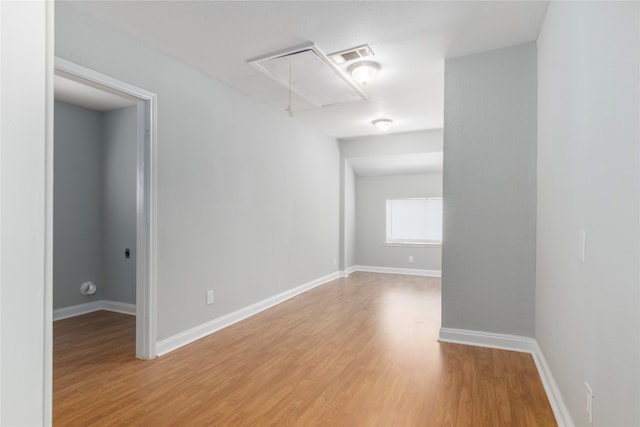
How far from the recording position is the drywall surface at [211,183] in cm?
271

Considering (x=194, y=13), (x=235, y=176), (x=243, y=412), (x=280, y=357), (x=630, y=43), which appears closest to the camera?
(x=630, y=43)

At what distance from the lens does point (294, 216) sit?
197 inches

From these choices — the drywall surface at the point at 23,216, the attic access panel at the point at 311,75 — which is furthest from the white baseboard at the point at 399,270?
the drywall surface at the point at 23,216

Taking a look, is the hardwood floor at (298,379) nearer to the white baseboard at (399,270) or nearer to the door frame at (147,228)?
the door frame at (147,228)

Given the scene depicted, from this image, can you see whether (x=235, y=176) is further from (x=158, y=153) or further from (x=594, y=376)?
(x=594, y=376)

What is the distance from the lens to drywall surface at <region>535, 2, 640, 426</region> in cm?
111

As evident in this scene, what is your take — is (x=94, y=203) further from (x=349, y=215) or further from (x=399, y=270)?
(x=399, y=270)

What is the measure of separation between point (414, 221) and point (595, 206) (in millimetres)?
5584

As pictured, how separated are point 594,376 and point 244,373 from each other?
6.92ft

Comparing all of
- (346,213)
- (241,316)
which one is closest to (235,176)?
(241,316)

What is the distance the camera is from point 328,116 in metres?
4.94

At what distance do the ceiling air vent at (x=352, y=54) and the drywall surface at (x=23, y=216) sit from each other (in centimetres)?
268

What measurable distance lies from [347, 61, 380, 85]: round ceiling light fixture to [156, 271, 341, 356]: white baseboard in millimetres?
2756

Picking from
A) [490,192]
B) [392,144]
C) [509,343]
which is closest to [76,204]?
[490,192]
